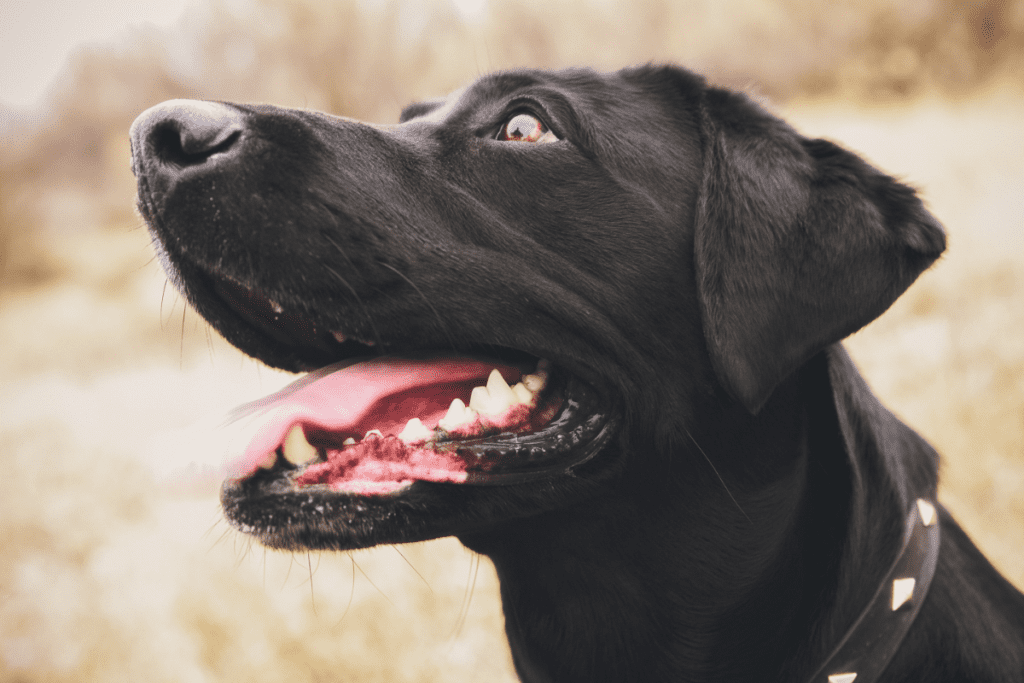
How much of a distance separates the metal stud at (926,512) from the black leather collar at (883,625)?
82mm

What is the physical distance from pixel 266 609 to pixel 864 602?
2991 mm

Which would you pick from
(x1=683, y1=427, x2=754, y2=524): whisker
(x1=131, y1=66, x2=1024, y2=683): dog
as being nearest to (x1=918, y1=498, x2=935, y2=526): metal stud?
(x1=131, y1=66, x2=1024, y2=683): dog

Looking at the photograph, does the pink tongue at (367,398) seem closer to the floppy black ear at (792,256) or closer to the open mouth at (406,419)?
the open mouth at (406,419)

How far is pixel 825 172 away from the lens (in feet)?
5.72

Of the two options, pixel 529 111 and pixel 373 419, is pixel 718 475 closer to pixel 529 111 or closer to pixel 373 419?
pixel 373 419

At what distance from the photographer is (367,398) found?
1.59m

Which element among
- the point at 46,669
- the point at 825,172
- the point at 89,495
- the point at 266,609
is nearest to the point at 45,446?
the point at 89,495

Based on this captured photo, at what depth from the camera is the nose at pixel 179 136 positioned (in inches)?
57.3

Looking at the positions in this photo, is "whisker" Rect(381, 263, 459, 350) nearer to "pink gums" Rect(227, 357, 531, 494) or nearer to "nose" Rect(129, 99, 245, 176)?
"pink gums" Rect(227, 357, 531, 494)

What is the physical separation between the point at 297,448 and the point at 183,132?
0.66m

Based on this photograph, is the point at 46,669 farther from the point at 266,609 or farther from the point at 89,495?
the point at 89,495

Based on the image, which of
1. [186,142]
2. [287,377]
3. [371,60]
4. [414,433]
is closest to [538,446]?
[414,433]

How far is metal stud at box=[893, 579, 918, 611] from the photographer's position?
164 cm

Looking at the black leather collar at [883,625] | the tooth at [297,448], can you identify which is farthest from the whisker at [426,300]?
the black leather collar at [883,625]
